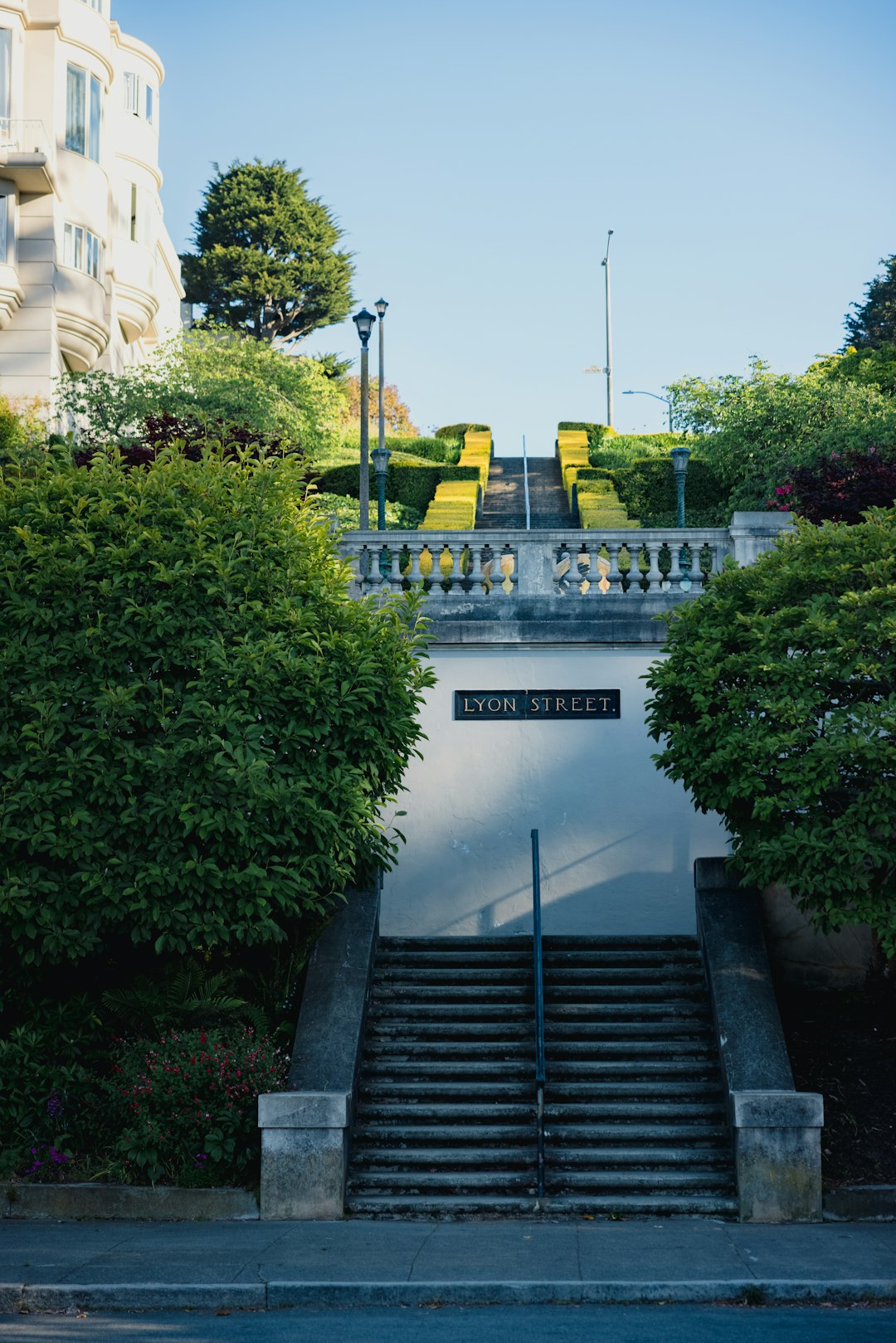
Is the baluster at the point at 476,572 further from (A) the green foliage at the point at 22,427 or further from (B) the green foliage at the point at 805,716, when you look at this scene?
(A) the green foliage at the point at 22,427

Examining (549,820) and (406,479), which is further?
(406,479)

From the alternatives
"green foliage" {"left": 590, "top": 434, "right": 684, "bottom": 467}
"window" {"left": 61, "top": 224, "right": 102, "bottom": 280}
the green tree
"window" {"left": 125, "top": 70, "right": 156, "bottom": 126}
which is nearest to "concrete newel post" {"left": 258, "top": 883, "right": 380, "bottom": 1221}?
"window" {"left": 61, "top": 224, "right": 102, "bottom": 280}

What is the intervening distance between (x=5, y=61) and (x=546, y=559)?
66.7ft

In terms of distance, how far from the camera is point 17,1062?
1218 cm

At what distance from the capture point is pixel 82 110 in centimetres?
3097

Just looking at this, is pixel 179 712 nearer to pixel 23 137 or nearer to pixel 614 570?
pixel 614 570

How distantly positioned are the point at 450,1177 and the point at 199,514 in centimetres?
638

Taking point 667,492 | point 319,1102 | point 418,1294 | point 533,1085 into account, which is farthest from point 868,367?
point 418,1294

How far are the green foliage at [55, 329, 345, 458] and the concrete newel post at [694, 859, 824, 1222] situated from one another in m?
12.2

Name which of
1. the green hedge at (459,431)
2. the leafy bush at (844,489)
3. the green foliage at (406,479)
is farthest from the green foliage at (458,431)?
the leafy bush at (844,489)

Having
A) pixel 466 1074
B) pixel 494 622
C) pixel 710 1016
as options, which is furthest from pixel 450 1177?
pixel 494 622

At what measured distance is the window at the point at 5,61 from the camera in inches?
1154

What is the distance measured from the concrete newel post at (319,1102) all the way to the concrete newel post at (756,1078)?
3303 mm

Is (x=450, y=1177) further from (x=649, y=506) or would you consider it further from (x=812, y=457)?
(x=649, y=506)
